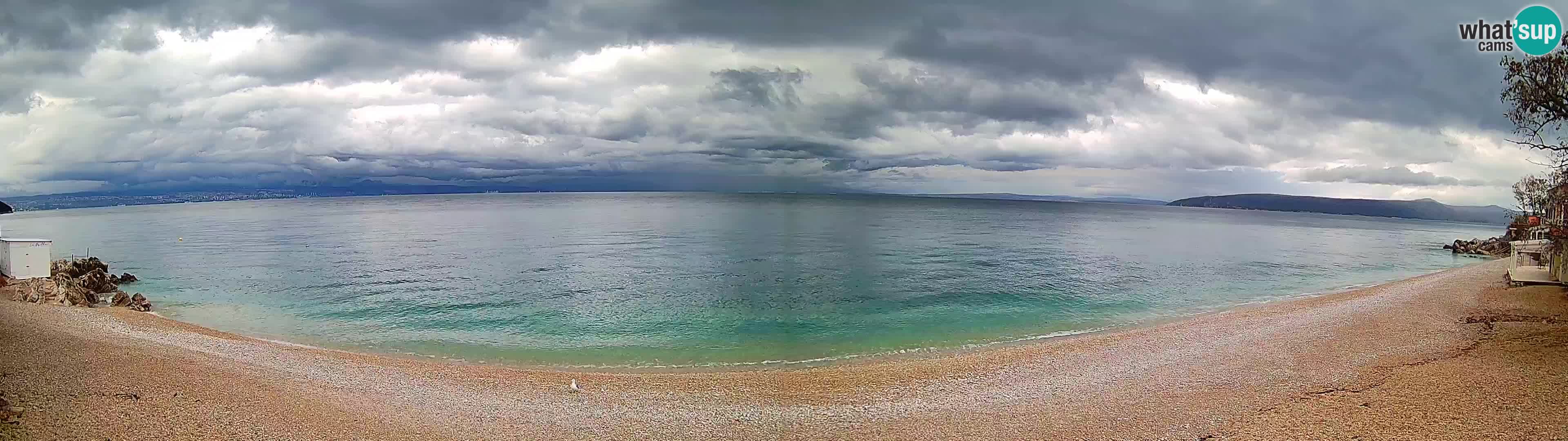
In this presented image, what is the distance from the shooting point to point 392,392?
15.4 meters

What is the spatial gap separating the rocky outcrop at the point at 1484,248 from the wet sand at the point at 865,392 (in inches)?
2461

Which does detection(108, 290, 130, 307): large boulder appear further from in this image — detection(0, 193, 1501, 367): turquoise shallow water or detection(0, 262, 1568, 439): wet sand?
detection(0, 262, 1568, 439): wet sand

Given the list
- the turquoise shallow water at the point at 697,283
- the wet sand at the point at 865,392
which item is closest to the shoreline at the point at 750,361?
the turquoise shallow water at the point at 697,283

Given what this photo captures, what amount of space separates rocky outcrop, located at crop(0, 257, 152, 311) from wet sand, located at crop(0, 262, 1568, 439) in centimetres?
806

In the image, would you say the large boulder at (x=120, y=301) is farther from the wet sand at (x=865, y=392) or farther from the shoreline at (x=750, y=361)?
the wet sand at (x=865, y=392)

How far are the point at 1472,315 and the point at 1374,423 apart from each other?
17.2m

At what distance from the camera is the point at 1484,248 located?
2776 inches

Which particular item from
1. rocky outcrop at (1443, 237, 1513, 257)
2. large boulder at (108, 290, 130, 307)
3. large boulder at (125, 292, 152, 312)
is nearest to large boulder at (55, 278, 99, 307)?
large boulder at (108, 290, 130, 307)

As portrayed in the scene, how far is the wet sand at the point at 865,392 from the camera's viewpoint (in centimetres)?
1220

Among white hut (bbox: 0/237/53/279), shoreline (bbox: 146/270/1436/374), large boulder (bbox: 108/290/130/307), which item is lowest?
shoreline (bbox: 146/270/1436/374)

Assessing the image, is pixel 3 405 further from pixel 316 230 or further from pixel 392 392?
pixel 316 230

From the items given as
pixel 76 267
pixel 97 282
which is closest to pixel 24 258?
pixel 76 267

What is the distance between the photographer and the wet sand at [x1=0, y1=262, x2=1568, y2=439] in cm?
1220

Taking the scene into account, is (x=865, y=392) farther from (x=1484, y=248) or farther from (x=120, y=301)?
(x=1484, y=248)
